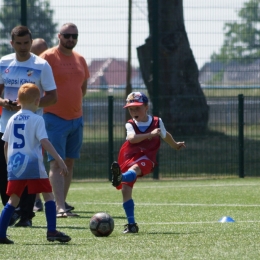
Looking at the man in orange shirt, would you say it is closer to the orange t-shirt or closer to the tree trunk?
the orange t-shirt

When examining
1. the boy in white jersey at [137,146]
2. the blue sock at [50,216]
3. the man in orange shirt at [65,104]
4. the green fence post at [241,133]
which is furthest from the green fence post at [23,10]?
the blue sock at [50,216]

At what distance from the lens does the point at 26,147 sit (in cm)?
755

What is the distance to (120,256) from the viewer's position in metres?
6.59

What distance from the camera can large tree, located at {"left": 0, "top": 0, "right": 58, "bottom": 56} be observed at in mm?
15891

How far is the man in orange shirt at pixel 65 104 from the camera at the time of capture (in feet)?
33.9

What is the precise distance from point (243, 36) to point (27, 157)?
9.84 metres

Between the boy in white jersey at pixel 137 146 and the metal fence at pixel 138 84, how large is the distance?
7077 mm

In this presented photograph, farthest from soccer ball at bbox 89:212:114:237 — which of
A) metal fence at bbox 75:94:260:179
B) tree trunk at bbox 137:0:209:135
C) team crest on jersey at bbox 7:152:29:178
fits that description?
tree trunk at bbox 137:0:209:135

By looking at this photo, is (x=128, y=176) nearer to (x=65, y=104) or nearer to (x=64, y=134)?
(x=64, y=134)

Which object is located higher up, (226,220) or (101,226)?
(101,226)

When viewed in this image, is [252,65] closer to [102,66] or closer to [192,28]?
[192,28]

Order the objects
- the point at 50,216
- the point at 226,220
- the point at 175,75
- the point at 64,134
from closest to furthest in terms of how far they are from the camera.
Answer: the point at 50,216, the point at 226,220, the point at 64,134, the point at 175,75

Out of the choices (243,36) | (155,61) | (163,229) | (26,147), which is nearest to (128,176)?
(163,229)

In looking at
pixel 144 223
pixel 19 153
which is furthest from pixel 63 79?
pixel 19 153
